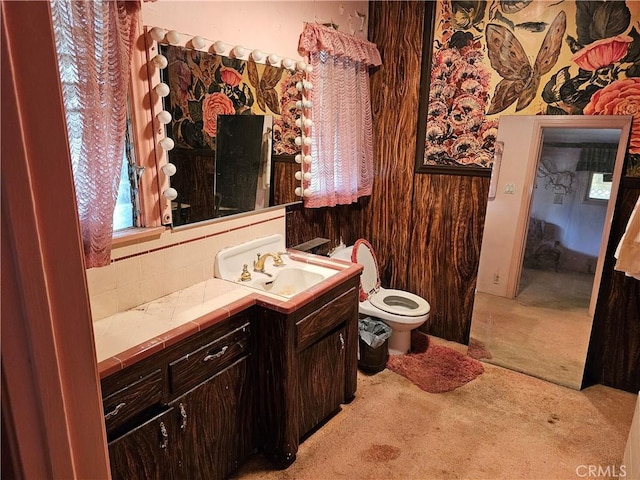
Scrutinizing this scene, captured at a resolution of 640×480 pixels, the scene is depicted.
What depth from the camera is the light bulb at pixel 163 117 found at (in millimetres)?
1729

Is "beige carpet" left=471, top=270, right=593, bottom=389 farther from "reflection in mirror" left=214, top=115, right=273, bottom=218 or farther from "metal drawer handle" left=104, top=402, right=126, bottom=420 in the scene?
"metal drawer handle" left=104, top=402, right=126, bottom=420

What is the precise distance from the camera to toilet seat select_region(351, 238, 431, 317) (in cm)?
293

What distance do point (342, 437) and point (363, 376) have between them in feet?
1.94

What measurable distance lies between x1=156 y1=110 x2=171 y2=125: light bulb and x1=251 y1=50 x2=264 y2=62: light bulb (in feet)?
2.06

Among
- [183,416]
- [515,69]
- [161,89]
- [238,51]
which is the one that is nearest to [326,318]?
[183,416]

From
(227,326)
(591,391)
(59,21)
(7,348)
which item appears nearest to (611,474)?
(591,391)

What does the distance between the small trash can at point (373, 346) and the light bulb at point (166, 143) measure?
166cm

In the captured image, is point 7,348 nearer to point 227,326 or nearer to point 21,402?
point 21,402

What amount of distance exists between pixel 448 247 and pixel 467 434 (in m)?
1.28

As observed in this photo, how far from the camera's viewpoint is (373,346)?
2697 mm

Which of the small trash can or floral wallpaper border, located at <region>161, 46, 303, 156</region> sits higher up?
floral wallpaper border, located at <region>161, 46, 303, 156</region>

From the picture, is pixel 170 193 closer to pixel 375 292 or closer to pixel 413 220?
pixel 375 292

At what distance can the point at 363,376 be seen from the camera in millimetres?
2750

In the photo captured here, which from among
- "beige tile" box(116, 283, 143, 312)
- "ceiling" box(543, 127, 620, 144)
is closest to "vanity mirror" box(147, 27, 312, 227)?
"beige tile" box(116, 283, 143, 312)
